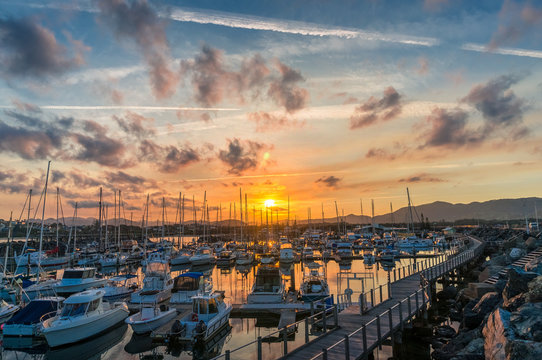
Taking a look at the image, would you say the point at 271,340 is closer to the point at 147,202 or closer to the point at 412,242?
the point at 147,202

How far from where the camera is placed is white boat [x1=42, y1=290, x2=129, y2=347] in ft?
71.1

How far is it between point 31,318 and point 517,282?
3150cm

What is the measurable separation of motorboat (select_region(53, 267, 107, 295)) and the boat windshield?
16.5 meters

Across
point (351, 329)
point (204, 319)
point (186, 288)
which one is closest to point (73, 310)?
point (204, 319)

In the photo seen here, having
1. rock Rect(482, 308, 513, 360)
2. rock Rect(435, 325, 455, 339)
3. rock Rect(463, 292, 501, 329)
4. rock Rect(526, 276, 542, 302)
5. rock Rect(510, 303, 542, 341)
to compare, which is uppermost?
rock Rect(526, 276, 542, 302)

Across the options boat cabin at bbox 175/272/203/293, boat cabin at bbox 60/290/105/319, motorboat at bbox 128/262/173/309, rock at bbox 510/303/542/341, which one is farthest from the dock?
motorboat at bbox 128/262/173/309

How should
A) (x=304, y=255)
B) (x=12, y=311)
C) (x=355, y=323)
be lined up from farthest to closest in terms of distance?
(x=304, y=255) < (x=12, y=311) < (x=355, y=323)

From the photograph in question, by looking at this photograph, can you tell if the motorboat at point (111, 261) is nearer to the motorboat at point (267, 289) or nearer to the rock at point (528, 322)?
the motorboat at point (267, 289)

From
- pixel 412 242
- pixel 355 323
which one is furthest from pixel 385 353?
pixel 412 242

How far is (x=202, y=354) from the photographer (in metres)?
20.6

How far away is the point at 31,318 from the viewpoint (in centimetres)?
2456

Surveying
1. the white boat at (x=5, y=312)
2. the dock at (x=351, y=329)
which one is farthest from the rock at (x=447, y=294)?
the white boat at (x=5, y=312)

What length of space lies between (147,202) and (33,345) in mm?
52919

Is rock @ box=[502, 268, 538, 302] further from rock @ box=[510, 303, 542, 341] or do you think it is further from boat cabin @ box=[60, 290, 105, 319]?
boat cabin @ box=[60, 290, 105, 319]
